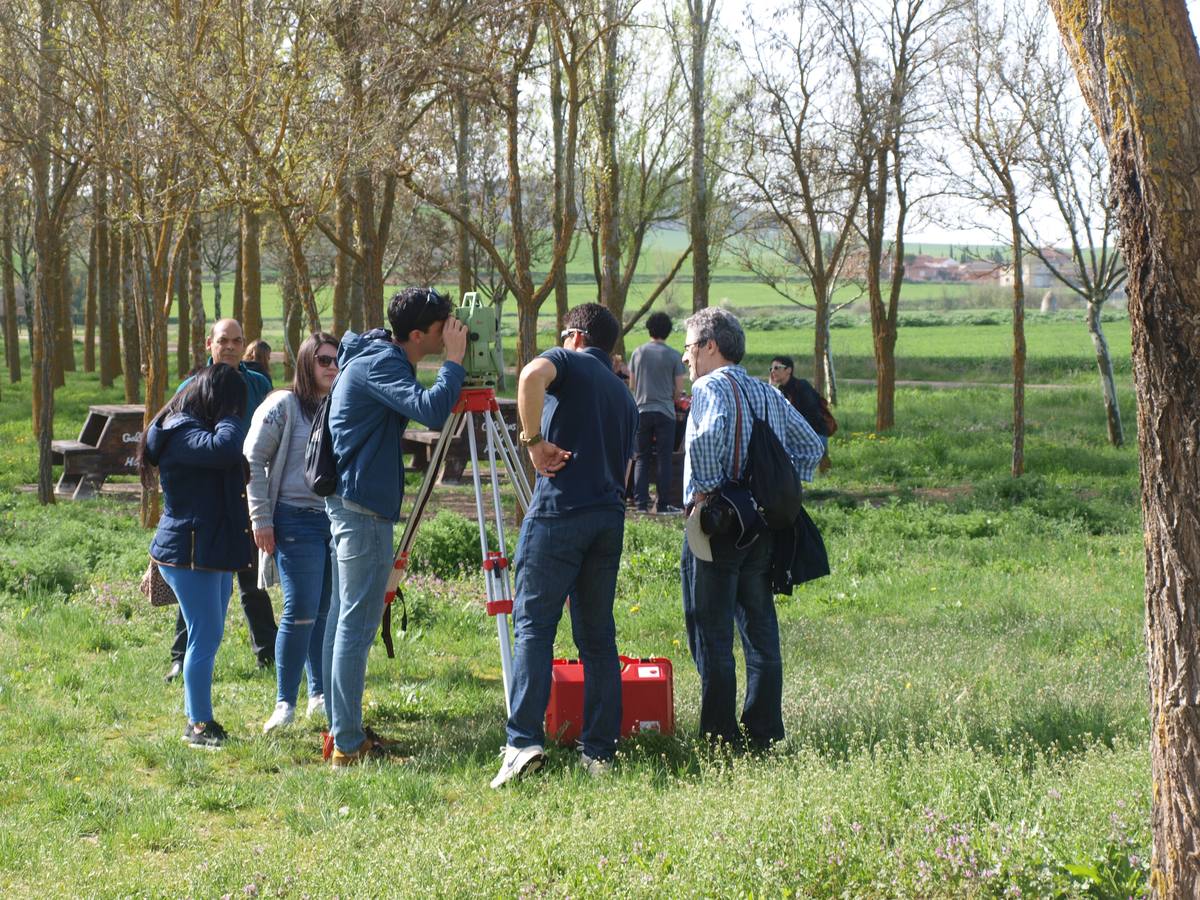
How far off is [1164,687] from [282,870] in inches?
117

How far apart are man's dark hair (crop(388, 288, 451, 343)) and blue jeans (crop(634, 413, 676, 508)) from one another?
8.65 metres

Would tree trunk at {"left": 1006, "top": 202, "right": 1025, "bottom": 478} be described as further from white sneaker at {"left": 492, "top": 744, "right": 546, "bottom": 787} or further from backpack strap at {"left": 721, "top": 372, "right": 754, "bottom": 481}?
white sneaker at {"left": 492, "top": 744, "right": 546, "bottom": 787}

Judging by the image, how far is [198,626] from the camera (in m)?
6.43

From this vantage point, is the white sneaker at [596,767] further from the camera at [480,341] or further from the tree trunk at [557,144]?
the tree trunk at [557,144]

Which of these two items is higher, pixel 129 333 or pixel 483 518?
pixel 129 333

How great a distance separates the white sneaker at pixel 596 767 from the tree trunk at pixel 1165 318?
239 cm

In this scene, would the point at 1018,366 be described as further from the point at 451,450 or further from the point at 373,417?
the point at 373,417

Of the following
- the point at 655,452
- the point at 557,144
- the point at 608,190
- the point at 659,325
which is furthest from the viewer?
the point at 608,190

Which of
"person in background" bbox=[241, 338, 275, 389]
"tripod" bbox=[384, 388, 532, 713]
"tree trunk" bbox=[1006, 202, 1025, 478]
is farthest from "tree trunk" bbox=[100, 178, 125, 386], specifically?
"tripod" bbox=[384, 388, 532, 713]

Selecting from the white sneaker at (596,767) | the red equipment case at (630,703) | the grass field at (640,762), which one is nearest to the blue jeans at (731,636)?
the grass field at (640,762)

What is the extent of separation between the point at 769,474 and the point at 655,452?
361 inches

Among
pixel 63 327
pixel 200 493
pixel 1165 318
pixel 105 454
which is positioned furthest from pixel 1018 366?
pixel 63 327

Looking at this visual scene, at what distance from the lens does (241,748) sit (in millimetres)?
6324

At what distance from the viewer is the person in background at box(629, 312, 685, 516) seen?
Result: 1419 cm
